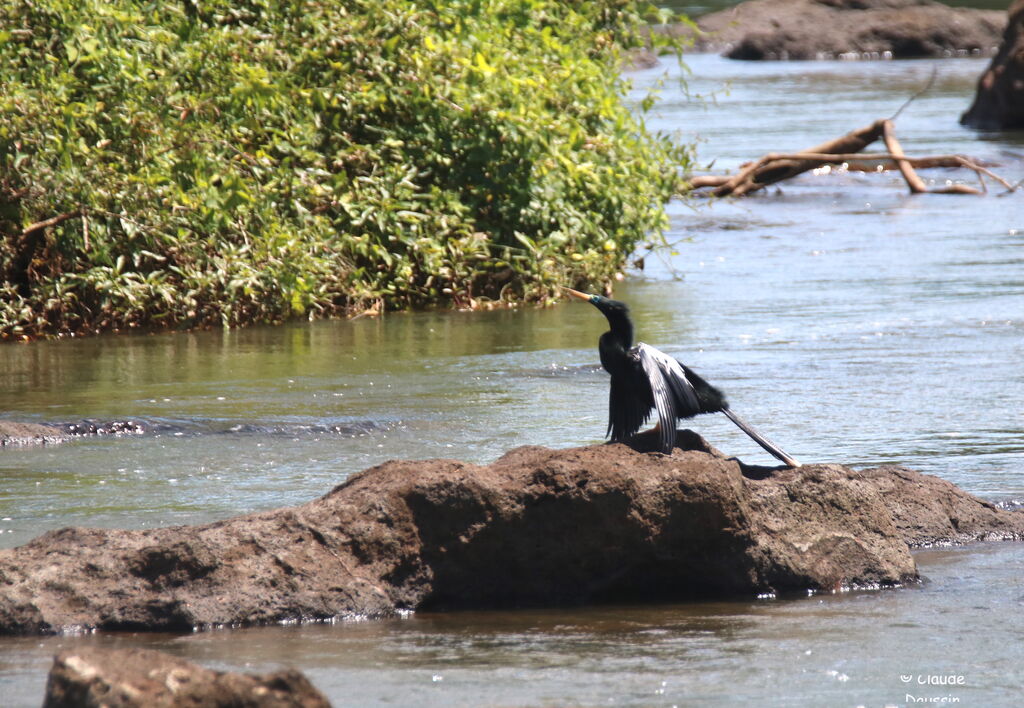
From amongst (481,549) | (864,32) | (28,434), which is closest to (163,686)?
(481,549)

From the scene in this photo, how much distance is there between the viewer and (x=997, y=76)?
22922 millimetres

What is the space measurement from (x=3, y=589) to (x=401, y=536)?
1.14 metres

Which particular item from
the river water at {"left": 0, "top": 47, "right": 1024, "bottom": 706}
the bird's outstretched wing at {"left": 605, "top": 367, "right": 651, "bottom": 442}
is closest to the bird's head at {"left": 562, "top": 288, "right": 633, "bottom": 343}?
the bird's outstretched wing at {"left": 605, "top": 367, "right": 651, "bottom": 442}

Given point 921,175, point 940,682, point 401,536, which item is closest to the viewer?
point 940,682

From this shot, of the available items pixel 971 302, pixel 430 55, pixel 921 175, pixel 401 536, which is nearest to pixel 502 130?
pixel 430 55

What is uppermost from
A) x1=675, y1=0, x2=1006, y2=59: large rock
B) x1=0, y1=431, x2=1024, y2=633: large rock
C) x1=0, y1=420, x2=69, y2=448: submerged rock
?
x1=675, y1=0, x2=1006, y2=59: large rock

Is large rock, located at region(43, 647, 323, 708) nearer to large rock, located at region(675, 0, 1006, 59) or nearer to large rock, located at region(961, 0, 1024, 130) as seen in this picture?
large rock, located at region(961, 0, 1024, 130)

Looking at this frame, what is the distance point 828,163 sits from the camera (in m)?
17.5

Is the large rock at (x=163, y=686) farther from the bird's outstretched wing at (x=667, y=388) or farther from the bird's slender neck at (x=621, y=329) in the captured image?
the bird's slender neck at (x=621, y=329)

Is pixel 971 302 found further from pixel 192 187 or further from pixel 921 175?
pixel 921 175

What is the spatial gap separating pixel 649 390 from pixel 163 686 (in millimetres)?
2775

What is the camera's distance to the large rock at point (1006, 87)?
22438 mm

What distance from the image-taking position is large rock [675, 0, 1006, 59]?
36406 mm

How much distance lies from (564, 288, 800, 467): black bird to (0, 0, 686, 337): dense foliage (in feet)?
15.0
